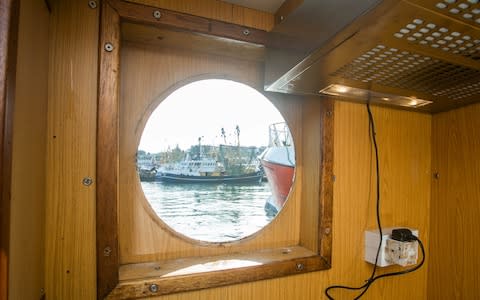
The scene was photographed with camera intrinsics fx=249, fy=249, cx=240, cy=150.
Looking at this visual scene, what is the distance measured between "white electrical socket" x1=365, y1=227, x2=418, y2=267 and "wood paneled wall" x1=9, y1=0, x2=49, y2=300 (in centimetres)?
115

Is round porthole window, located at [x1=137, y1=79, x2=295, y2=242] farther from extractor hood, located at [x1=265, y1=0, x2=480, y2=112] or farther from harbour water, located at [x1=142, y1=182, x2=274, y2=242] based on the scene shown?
extractor hood, located at [x1=265, y1=0, x2=480, y2=112]

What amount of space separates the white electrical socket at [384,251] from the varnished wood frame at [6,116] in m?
1.16

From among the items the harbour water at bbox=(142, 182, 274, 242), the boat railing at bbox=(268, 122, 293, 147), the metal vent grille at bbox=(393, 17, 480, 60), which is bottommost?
the harbour water at bbox=(142, 182, 274, 242)

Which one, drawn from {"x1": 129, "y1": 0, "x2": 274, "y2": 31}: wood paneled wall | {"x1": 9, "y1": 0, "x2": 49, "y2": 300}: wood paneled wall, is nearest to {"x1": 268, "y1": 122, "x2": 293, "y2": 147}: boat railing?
{"x1": 129, "y1": 0, "x2": 274, "y2": 31}: wood paneled wall

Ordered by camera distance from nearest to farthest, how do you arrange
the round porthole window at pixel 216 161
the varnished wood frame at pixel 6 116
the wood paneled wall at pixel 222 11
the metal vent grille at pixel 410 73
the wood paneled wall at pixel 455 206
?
the varnished wood frame at pixel 6 116 < the metal vent grille at pixel 410 73 < the wood paneled wall at pixel 222 11 < the round porthole window at pixel 216 161 < the wood paneled wall at pixel 455 206

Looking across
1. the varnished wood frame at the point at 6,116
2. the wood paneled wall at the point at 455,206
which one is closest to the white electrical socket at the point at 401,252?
the wood paneled wall at the point at 455,206

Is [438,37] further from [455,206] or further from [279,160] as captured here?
[455,206]

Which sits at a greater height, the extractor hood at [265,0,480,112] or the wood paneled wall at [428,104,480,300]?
the extractor hood at [265,0,480,112]

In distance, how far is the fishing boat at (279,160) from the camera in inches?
43.6

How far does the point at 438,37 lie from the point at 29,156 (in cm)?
92

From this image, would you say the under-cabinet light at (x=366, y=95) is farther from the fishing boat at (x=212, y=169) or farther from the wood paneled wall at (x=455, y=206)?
the fishing boat at (x=212, y=169)

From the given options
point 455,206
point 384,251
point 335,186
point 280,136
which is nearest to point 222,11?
point 280,136

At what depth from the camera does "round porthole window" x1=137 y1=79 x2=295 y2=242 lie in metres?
0.94

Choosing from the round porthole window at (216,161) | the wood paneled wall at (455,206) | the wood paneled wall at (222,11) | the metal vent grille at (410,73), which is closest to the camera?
the metal vent grille at (410,73)
